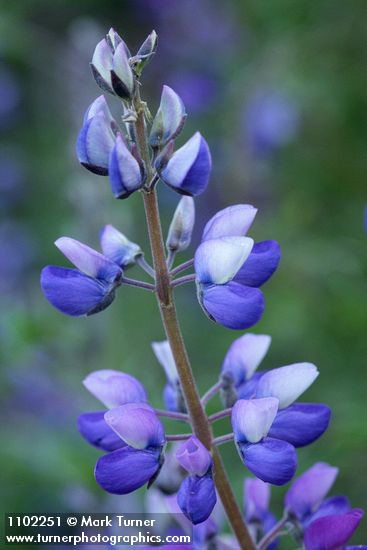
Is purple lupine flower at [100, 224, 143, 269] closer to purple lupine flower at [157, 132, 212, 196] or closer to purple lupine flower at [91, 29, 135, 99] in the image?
purple lupine flower at [157, 132, 212, 196]

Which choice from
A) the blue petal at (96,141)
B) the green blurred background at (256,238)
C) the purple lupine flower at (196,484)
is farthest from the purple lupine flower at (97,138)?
the green blurred background at (256,238)

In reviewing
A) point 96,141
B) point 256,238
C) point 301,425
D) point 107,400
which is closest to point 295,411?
point 301,425

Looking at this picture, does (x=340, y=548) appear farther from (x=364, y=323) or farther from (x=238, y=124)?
(x=238, y=124)

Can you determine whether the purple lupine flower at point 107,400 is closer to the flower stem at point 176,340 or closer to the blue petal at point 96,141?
the flower stem at point 176,340

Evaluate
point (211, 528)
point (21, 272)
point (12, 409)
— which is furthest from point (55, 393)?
point (211, 528)

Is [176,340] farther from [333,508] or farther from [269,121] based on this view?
[269,121]
